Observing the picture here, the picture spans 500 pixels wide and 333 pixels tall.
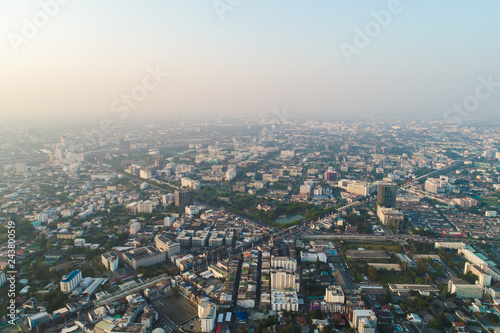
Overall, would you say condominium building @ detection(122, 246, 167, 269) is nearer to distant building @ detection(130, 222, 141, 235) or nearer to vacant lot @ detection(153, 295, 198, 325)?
vacant lot @ detection(153, 295, 198, 325)

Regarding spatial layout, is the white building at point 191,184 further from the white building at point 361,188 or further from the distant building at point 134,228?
the white building at point 361,188

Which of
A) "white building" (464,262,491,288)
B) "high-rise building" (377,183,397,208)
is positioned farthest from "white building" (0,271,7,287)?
"high-rise building" (377,183,397,208)

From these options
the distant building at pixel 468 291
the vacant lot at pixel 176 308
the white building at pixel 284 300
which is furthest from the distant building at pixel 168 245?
the distant building at pixel 468 291

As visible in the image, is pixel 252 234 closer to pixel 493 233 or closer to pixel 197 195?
pixel 197 195

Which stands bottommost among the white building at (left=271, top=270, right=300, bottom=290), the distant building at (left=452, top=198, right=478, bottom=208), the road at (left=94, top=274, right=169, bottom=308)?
the distant building at (left=452, top=198, right=478, bottom=208)

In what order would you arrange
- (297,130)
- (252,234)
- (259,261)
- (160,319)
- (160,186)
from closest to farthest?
(160,319), (259,261), (252,234), (160,186), (297,130)

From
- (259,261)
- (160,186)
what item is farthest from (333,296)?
(160,186)
